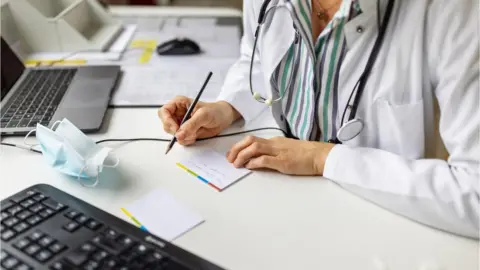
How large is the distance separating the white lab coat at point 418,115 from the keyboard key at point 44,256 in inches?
19.0

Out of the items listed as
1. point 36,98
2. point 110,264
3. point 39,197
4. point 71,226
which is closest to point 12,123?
point 36,98

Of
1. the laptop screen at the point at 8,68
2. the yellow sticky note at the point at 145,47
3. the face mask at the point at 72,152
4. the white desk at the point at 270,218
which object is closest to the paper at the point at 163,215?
the white desk at the point at 270,218

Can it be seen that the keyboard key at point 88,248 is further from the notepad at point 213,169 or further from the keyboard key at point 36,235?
the notepad at point 213,169

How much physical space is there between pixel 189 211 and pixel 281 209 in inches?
6.0

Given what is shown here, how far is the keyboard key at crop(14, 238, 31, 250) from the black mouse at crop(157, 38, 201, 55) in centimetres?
94

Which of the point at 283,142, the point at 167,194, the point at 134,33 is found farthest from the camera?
the point at 134,33

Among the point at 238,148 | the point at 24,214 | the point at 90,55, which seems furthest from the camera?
the point at 90,55

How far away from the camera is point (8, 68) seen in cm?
131

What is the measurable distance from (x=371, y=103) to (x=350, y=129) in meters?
0.07

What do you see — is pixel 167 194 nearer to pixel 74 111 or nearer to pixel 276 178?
pixel 276 178

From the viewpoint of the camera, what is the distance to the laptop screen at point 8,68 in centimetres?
128

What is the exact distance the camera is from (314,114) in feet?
3.53

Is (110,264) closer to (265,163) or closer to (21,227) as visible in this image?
(21,227)

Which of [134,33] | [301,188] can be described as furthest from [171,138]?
[134,33]
